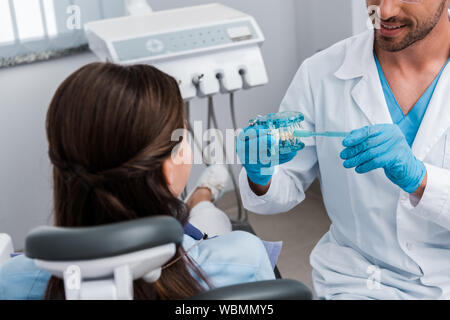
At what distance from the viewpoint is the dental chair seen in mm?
654

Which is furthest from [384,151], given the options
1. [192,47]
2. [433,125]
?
[192,47]

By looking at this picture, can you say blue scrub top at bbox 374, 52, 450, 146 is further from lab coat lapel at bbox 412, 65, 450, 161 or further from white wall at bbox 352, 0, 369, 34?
white wall at bbox 352, 0, 369, 34

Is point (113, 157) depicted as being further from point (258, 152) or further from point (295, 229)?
point (295, 229)

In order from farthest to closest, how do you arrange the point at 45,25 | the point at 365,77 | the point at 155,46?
the point at 45,25, the point at 155,46, the point at 365,77

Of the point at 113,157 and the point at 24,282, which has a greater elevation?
the point at 113,157

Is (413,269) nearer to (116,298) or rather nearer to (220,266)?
(220,266)

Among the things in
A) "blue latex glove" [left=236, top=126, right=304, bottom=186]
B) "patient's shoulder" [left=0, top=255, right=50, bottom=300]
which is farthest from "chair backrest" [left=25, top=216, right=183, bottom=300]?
"blue latex glove" [left=236, top=126, right=304, bottom=186]

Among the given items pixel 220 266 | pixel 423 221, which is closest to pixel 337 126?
pixel 423 221

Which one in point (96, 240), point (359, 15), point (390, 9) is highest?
point (390, 9)

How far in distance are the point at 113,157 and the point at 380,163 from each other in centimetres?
57

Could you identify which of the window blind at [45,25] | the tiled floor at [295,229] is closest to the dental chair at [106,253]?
the tiled floor at [295,229]

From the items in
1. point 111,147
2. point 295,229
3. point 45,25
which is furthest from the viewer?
point 295,229

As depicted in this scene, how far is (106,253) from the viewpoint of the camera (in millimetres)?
654
